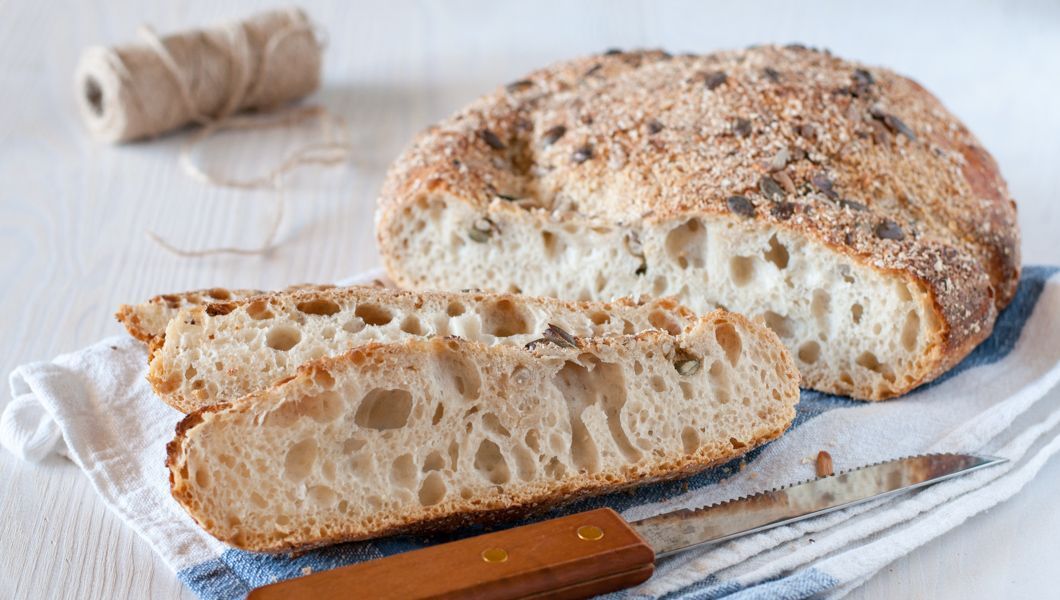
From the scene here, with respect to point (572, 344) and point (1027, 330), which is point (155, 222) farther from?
→ point (1027, 330)

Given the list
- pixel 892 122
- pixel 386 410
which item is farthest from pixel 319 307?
pixel 892 122

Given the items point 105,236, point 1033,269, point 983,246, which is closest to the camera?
point 983,246

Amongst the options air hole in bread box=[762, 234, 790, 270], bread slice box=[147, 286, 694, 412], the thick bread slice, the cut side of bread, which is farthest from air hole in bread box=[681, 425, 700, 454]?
the thick bread slice

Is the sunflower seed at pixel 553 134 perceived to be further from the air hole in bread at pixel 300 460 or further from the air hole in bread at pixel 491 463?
the air hole in bread at pixel 300 460

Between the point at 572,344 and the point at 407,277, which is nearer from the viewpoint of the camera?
the point at 572,344

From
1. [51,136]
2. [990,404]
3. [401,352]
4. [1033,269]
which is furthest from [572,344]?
[51,136]

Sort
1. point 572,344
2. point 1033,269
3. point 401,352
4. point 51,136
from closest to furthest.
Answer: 1. point 401,352
2. point 572,344
3. point 1033,269
4. point 51,136

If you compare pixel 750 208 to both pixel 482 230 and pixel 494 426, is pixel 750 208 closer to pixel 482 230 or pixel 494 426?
pixel 482 230
